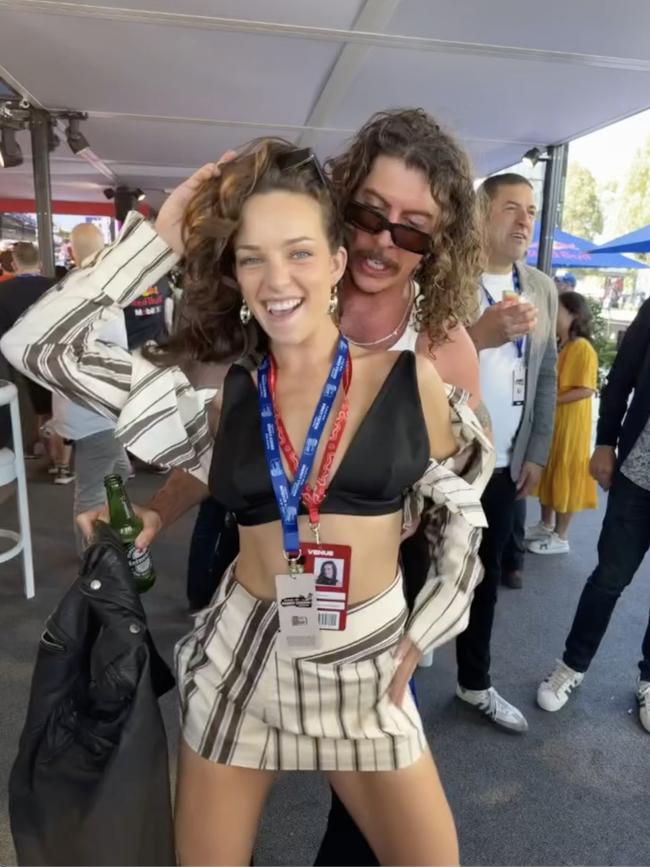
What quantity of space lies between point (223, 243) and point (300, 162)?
0.19m

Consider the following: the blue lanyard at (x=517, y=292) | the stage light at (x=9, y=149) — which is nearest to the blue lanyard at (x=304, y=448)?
the blue lanyard at (x=517, y=292)

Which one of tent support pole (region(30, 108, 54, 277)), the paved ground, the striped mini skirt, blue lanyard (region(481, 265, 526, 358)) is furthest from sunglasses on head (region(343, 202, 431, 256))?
tent support pole (region(30, 108, 54, 277))

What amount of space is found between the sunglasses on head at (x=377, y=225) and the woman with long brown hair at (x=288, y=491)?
0.43 ft

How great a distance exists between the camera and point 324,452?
3.48 ft

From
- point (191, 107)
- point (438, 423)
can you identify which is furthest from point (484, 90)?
point (438, 423)

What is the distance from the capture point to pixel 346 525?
1.05 meters

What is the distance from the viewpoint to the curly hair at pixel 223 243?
1.03 meters

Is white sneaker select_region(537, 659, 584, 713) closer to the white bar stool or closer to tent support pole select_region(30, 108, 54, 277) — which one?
the white bar stool

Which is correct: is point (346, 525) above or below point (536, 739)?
above

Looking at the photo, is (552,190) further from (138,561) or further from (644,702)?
(138,561)

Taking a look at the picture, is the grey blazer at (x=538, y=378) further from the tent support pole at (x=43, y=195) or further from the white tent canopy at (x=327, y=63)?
the tent support pole at (x=43, y=195)

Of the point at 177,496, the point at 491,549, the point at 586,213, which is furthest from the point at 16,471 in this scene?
the point at 586,213

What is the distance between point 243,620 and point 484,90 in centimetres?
366

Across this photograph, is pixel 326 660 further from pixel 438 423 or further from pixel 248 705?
pixel 438 423
